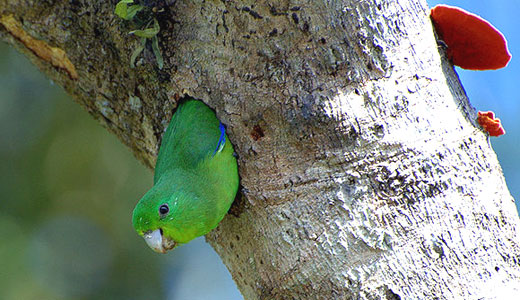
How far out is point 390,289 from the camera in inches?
91.0

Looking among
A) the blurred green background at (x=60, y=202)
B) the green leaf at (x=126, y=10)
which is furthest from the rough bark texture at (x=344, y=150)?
the blurred green background at (x=60, y=202)

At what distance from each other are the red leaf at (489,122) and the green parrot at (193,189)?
53.9 inches

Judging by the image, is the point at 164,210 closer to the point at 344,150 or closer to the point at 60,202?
the point at 344,150

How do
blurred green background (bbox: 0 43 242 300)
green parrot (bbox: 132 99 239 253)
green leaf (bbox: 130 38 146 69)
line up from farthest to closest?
1. blurred green background (bbox: 0 43 242 300)
2. green leaf (bbox: 130 38 146 69)
3. green parrot (bbox: 132 99 239 253)

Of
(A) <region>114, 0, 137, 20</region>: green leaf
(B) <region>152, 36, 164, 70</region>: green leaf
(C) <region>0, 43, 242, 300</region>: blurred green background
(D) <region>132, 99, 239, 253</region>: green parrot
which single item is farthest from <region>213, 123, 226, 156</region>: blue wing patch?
(C) <region>0, 43, 242, 300</region>: blurred green background

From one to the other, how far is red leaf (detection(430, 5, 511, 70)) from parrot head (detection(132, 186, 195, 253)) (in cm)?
181

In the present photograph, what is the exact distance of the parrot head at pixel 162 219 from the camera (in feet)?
9.25

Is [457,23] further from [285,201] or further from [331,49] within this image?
[285,201]

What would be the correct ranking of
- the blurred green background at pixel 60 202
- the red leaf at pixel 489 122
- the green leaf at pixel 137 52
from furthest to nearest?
the blurred green background at pixel 60 202, the green leaf at pixel 137 52, the red leaf at pixel 489 122

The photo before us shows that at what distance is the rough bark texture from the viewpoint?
235 centimetres

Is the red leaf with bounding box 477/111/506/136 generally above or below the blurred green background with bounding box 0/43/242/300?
below

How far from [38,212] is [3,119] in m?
1.25

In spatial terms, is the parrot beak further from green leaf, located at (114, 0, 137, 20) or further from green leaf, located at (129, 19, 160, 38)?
green leaf, located at (114, 0, 137, 20)

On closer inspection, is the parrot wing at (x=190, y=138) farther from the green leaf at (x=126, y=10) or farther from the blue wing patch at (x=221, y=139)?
the green leaf at (x=126, y=10)
